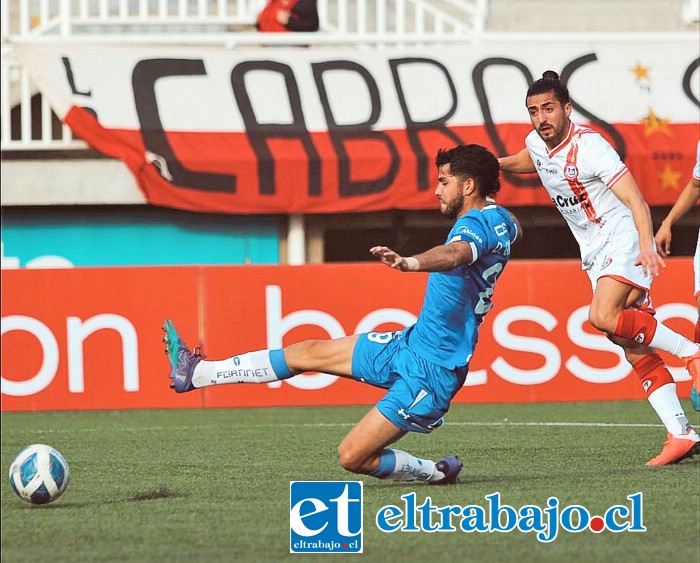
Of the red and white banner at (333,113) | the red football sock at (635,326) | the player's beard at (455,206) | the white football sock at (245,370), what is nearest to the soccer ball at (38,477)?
the white football sock at (245,370)

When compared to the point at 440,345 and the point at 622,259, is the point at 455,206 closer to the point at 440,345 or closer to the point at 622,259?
the point at 440,345

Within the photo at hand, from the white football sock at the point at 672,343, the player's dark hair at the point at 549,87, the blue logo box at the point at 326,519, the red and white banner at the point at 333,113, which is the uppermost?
the player's dark hair at the point at 549,87

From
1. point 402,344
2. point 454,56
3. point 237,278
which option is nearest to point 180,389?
point 402,344

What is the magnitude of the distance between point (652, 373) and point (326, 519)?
9.28 ft

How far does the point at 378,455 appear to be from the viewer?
20.1 ft

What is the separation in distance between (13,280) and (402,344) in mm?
6596

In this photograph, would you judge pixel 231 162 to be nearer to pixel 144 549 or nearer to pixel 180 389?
pixel 180 389

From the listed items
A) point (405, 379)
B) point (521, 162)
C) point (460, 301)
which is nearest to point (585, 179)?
point (521, 162)

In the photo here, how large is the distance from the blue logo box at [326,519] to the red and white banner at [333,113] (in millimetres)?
9781

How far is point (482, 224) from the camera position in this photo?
19.8 feet

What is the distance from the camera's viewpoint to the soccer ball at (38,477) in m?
5.88

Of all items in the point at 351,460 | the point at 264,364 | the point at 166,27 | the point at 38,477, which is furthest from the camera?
the point at 166,27

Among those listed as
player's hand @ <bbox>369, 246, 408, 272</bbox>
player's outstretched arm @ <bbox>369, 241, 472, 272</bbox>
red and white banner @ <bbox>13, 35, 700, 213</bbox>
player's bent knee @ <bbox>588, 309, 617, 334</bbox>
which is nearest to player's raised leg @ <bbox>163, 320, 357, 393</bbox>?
player's outstretched arm @ <bbox>369, 241, 472, 272</bbox>

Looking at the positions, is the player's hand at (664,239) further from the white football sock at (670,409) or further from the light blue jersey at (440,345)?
the light blue jersey at (440,345)
